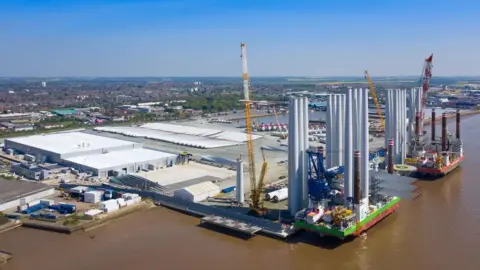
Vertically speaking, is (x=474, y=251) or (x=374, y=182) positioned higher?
(x=374, y=182)

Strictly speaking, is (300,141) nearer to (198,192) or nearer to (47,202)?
(198,192)

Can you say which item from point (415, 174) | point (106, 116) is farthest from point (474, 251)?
point (106, 116)

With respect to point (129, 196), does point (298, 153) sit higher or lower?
higher

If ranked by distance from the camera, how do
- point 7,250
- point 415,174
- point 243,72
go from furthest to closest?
point 415,174, point 243,72, point 7,250

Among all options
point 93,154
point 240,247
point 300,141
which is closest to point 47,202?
point 240,247

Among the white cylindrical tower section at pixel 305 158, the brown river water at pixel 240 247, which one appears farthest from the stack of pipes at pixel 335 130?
the brown river water at pixel 240 247

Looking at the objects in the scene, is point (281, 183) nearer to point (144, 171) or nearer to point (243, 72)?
point (243, 72)
